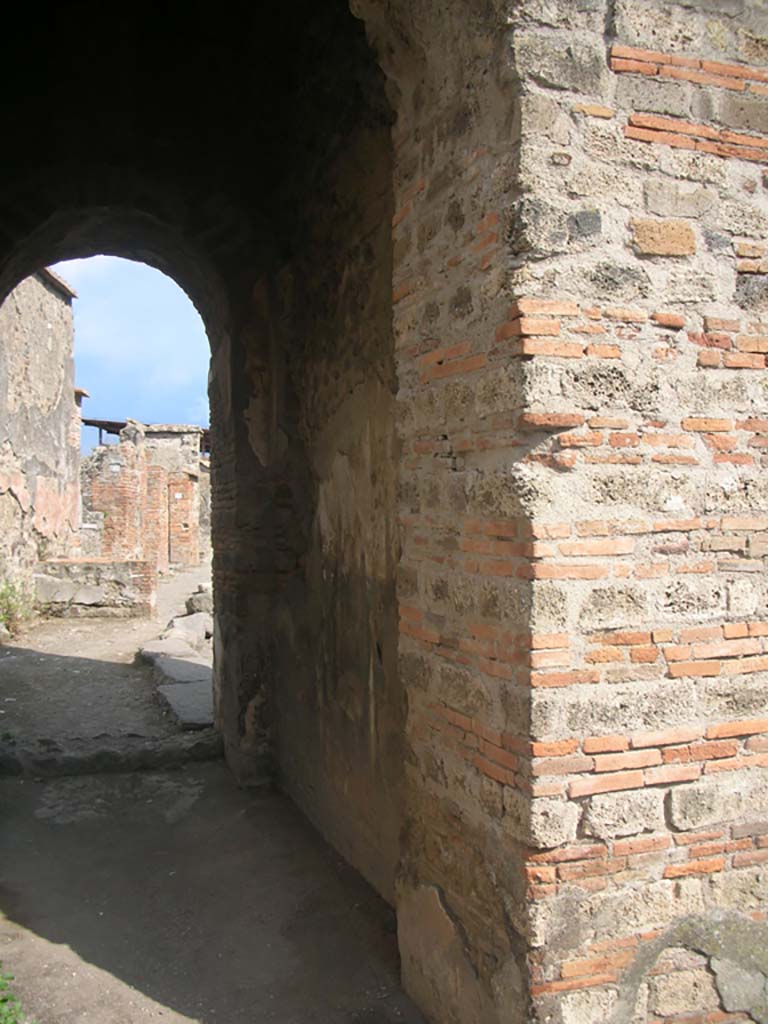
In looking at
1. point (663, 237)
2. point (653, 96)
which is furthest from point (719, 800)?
point (653, 96)

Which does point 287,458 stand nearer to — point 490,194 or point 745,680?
point 490,194

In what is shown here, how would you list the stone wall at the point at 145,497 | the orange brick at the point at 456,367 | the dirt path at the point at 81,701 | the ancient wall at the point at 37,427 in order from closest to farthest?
1. the orange brick at the point at 456,367
2. the dirt path at the point at 81,701
3. the ancient wall at the point at 37,427
4. the stone wall at the point at 145,497

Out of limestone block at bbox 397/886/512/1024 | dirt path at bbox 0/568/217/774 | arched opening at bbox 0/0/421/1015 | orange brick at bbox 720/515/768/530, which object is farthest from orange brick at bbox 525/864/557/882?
dirt path at bbox 0/568/217/774

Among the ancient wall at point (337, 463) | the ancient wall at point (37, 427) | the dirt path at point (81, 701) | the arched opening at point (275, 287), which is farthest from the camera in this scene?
the ancient wall at point (37, 427)

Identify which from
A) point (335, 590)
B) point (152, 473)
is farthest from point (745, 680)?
point (152, 473)

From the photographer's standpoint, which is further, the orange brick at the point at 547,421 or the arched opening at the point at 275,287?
the arched opening at the point at 275,287

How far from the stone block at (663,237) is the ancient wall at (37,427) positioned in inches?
384

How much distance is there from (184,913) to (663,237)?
3.30 m

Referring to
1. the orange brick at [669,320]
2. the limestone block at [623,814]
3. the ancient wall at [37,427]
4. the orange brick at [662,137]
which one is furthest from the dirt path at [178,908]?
the ancient wall at [37,427]

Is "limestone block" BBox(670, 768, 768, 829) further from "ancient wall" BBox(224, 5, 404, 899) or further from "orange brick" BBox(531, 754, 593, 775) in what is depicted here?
"ancient wall" BBox(224, 5, 404, 899)

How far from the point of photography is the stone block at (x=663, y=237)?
2.42m

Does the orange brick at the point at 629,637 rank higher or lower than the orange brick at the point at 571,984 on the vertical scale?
higher

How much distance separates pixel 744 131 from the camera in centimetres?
252

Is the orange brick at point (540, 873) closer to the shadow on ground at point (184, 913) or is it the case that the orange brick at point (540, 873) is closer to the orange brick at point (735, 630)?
the orange brick at point (735, 630)
